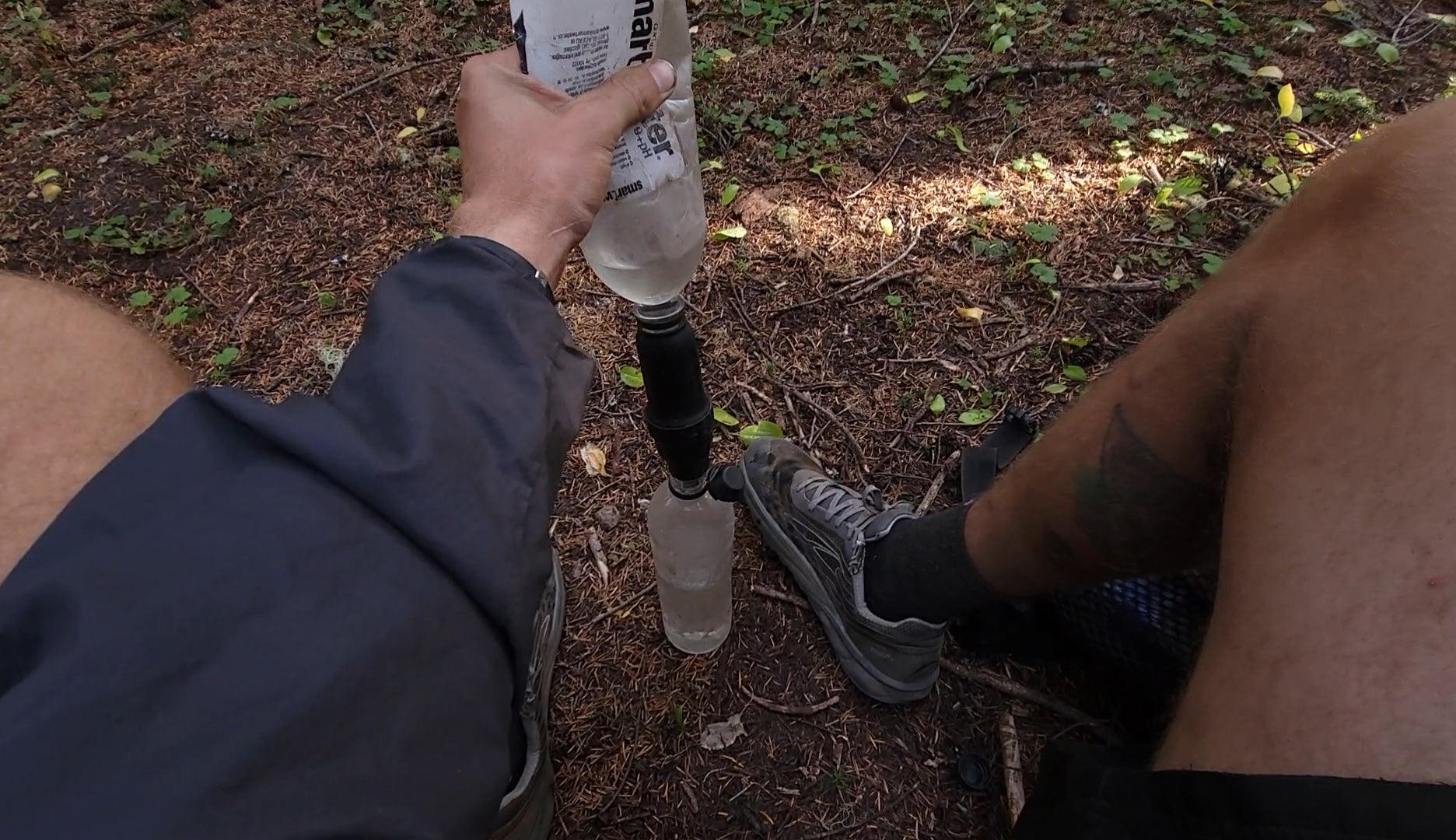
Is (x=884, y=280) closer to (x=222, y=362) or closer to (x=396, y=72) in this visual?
(x=222, y=362)

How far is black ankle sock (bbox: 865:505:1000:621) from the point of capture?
1.67 meters

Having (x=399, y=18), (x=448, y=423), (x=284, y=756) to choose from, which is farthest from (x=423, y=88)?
(x=284, y=756)

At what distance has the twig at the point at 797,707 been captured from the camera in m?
1.83

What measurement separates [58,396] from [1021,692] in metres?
1.83

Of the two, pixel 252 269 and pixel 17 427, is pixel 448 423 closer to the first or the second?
pixel 17 427

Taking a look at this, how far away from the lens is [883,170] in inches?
113

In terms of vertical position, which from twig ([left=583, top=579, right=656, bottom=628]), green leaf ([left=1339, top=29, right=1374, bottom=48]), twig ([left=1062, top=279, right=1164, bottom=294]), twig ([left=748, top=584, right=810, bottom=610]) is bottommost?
twig ([left=748, top=584, right=810, bottom=610])

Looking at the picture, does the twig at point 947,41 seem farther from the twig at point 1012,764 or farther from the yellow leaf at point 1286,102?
the twig at point 1012,764

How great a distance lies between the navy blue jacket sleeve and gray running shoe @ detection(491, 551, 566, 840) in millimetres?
537

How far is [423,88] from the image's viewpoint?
3193 mm

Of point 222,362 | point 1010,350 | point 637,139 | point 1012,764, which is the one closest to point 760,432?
point 1010,350

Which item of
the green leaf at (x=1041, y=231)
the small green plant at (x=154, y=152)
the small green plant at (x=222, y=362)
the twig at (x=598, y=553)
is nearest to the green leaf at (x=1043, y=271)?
the green leaf at (x=1041, y=231)

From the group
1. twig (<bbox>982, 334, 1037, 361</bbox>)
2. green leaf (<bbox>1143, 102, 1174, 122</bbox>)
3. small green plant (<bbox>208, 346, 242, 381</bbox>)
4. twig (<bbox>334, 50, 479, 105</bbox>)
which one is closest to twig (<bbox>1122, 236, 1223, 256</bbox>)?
twig (<bbox>982, 334, 1037, 361</bbox>)

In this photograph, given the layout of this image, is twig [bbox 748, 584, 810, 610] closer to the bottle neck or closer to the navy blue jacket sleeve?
the bottle neck
